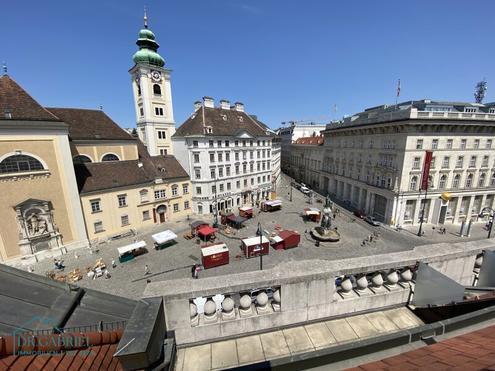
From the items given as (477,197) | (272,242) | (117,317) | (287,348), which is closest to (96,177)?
(272,242)

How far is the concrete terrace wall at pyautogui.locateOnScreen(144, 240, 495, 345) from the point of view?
13.1ft

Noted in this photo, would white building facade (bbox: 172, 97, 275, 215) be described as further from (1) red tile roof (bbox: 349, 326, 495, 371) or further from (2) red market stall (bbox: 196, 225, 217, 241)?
(1) red tile roof (bbox: 349, 326, 495, 371)

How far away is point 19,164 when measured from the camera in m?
22.7

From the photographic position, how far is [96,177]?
98.8ft

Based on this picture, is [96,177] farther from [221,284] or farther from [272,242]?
[221,284]

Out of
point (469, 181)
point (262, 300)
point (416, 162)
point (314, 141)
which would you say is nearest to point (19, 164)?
point (262, 300)

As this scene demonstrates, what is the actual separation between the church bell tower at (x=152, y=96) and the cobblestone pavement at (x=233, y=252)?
18466 mm

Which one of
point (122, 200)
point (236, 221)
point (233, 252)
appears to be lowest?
point (233, 252)

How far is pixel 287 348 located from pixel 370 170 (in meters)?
42.3

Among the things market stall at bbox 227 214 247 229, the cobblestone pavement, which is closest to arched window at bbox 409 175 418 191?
the cobblestone pavement

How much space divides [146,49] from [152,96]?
28.3 feet

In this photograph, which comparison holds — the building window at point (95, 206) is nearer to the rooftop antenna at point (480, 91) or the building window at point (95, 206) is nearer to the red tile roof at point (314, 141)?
the red tile roof at point (314, 141)

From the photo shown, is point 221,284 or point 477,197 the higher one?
point 221,284

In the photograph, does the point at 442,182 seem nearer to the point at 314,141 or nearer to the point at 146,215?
the point at 314,141
